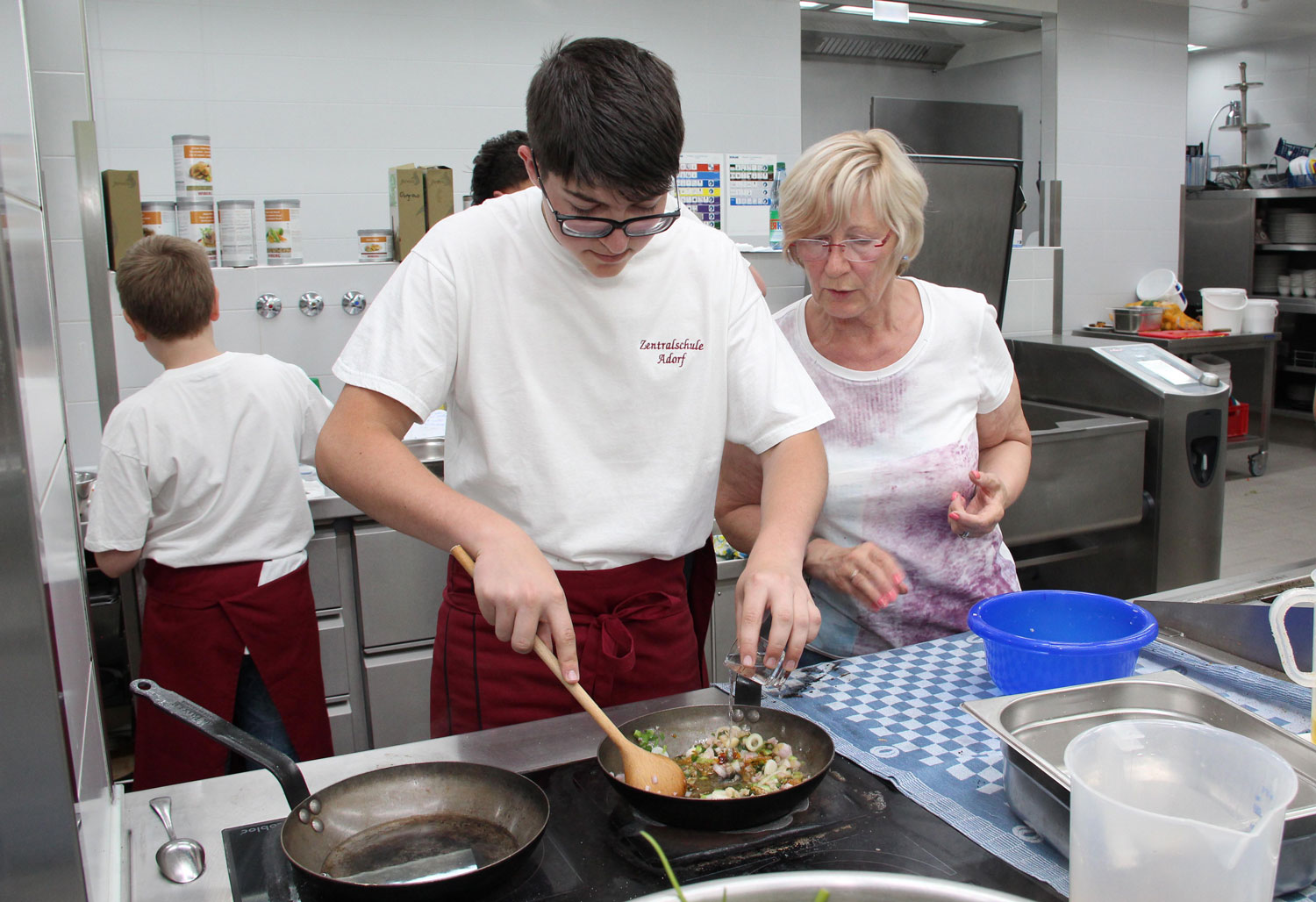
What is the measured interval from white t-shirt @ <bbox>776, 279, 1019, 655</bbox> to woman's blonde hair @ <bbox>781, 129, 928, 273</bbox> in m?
0.19

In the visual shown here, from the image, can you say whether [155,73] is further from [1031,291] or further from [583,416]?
[1031,291]

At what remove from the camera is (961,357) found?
173 centimetres

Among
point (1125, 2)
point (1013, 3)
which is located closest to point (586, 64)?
point (1013, 3)

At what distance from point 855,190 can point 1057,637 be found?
0.75m

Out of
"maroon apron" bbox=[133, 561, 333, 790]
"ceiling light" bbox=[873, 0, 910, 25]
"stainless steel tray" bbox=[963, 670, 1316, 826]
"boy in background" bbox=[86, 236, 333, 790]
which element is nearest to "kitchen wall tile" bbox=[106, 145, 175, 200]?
"boy in background" bbox=[86, 236, 333, 790]

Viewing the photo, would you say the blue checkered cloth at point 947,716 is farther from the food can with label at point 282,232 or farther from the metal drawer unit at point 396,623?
the food can with label at point 282,232

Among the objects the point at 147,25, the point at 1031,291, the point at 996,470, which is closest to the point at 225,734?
the point at 996,470

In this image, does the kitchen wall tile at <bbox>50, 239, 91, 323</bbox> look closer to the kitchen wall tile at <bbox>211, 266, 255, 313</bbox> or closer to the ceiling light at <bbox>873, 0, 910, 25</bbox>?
the kitchen wall tile at <bbox>211, 266, 255, 313</bbox>

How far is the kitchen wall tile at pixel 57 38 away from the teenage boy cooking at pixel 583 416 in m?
1.99

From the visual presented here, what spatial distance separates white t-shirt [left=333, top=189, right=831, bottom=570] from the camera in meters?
1.30

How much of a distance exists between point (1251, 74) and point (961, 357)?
760cm

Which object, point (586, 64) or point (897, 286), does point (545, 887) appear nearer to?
point (586, 64)

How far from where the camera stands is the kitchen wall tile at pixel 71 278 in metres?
2.75

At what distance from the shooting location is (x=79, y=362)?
9.37ft
